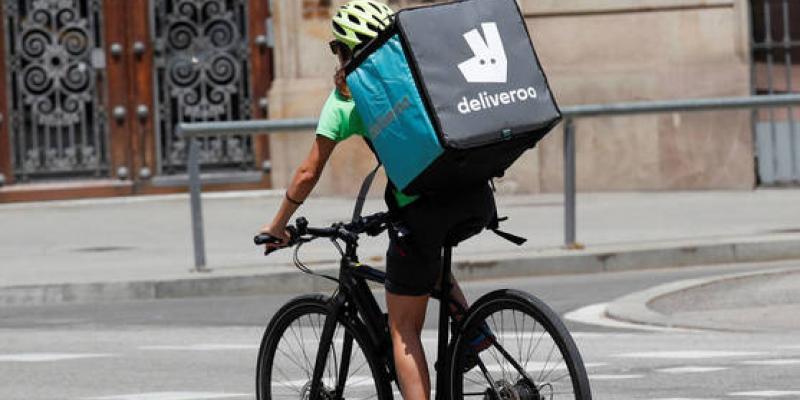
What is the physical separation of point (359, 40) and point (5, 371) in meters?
4.64

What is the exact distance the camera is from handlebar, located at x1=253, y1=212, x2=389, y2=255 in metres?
7.14

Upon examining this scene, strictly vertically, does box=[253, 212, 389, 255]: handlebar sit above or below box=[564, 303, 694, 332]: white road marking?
above

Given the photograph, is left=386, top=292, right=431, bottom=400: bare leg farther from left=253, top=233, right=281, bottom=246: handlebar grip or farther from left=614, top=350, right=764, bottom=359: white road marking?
left=614, top=350, right=764, bottom=359: white road marking

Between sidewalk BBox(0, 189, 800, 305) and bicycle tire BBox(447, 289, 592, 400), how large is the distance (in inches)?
334

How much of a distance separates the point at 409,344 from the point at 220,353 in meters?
4.55

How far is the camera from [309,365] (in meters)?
7.75

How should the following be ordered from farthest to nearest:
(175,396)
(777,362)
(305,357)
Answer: (777,362), (175,396), (305,357)

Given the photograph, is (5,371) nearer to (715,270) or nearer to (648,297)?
(648,297)

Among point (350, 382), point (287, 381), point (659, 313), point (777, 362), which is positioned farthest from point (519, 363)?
point (659, 313)

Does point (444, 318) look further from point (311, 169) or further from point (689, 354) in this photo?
point (689, 354)

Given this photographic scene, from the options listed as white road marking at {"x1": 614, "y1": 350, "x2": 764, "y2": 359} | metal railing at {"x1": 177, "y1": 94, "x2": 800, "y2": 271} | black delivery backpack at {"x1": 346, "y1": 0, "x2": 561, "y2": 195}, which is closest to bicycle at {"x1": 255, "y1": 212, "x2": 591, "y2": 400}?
black delivery backpack at {"x1": 346, "y1": 0, "x2": 561, "y2": 195}

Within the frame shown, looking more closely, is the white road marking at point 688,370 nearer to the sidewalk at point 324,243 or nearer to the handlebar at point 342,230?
the handlebar at point 342,230

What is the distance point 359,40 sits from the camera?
23.1ft

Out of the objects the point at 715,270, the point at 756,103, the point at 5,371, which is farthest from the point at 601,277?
the point at 5,371
